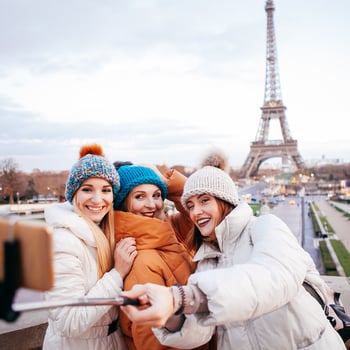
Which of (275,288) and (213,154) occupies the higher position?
(213,154)

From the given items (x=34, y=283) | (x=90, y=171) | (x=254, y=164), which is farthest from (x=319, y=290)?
(x=254, y=164)

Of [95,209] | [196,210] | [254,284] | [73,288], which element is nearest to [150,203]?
[95,209]

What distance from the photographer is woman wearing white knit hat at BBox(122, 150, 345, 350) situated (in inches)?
45.6

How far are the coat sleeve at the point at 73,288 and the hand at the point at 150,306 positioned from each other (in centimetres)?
66

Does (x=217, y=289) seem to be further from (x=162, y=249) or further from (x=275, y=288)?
(x=162, y=249)

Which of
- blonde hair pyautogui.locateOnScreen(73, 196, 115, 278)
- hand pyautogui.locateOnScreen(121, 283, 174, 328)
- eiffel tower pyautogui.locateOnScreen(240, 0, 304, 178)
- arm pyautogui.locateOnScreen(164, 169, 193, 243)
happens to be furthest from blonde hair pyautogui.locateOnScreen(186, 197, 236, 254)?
eiffel tower pyautogui.locateOnScreen(240, 0, 304, 178)

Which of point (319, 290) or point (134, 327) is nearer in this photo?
point (134, 327)

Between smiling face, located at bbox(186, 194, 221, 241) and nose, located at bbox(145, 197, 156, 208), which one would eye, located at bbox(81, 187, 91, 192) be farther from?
smiling face, located at bbox(186, 194, 221, 241)

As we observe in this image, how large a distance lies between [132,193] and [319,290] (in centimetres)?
108

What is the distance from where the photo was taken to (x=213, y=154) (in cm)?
252

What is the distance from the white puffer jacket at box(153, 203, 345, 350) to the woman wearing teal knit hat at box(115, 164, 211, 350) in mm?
138

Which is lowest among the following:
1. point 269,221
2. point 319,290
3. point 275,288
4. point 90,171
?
point 319,290

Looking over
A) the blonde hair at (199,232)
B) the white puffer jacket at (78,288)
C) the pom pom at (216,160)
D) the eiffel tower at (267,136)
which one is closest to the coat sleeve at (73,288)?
the white puffer jacket at (78,288)

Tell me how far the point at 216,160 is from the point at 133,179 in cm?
52
